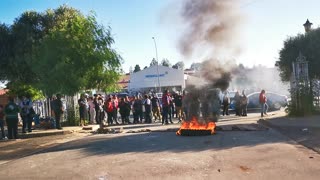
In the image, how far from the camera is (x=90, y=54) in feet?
74.5

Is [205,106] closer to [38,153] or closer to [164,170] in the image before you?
[38,153]

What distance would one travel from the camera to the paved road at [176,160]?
874 centimetres

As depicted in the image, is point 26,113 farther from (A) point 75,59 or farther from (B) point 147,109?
(B) point 147,109

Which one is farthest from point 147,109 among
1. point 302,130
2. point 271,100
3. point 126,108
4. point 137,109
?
point 302,130

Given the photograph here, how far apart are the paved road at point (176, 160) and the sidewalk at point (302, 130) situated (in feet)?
1.65

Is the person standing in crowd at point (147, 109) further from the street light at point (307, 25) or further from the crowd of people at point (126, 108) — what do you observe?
the street light at point (307, 25)

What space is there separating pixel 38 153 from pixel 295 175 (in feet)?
25.8

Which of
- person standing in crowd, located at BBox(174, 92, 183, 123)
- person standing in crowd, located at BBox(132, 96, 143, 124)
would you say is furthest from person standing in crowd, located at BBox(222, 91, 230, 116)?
person standing in crowd, located at BBox(132, 96, 143, 124)

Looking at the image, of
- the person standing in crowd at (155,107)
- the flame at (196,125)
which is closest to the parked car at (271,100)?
the person standing in crowd at (155,107)

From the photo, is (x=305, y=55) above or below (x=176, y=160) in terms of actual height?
above

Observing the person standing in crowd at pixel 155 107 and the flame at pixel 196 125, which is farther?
the person standing in crowd at pixel 155 107

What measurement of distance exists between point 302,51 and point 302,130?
11241 millimetres

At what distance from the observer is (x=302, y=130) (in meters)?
16.2

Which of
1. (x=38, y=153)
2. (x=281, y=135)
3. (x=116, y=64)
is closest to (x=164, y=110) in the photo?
(x=116, y=64)
